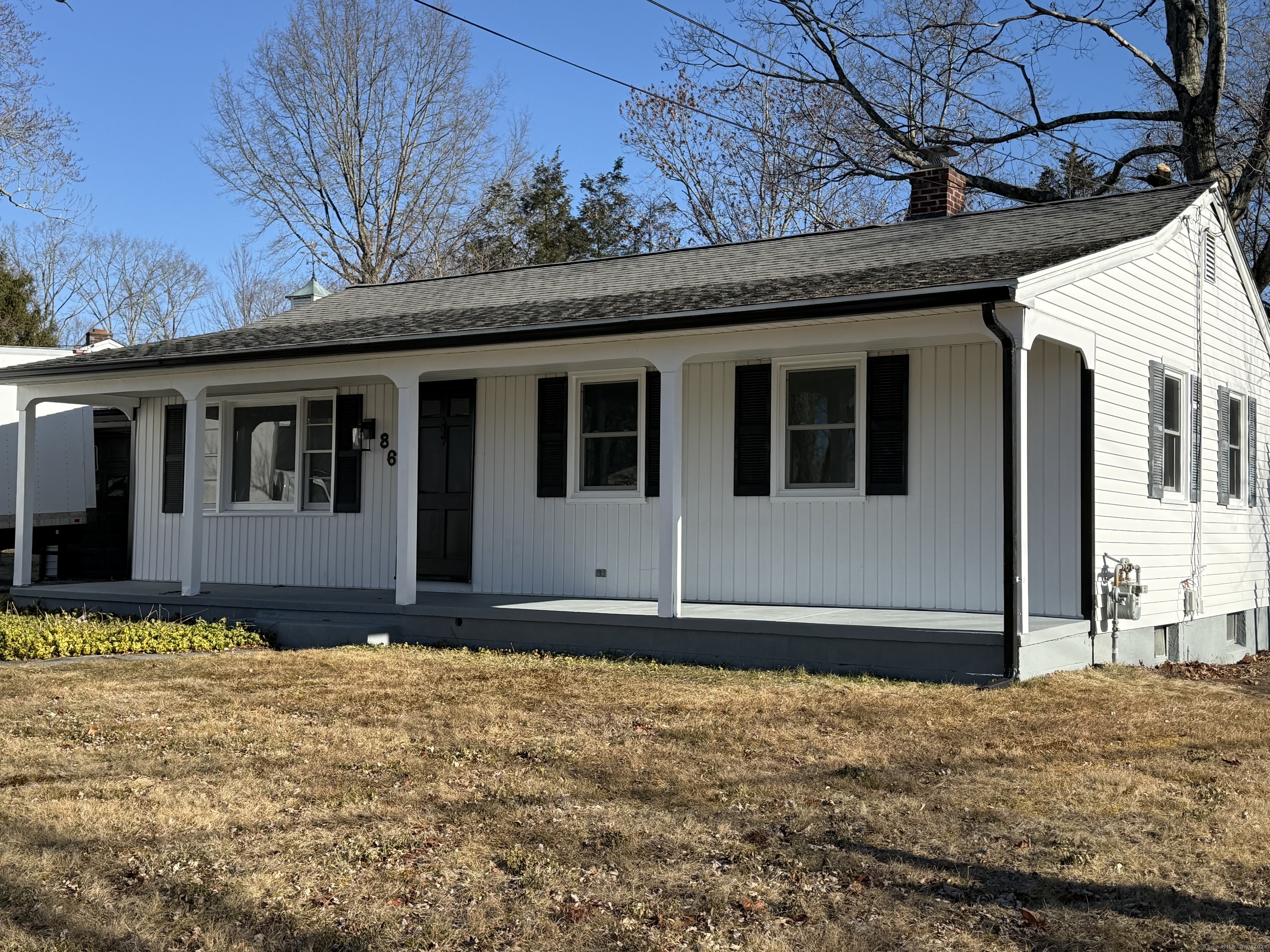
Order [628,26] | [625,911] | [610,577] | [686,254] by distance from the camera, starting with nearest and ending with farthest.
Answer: [625,911] → [610,577] → [686,254] → [628,26]

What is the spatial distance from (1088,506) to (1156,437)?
1849 millimetres

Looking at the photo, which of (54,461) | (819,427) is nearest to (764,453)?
(819,427)

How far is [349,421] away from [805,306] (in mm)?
6274

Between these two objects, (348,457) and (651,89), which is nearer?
(348,457)

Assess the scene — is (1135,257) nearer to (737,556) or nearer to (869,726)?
(737,556)

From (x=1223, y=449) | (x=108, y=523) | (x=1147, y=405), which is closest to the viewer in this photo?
(x=1147, y=405)

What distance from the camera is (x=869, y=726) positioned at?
6973 mm

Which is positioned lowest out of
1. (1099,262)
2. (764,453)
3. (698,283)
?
(764,453)

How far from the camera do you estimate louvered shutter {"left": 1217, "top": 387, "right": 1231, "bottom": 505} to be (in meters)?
12.2

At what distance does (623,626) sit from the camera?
992 centimetres

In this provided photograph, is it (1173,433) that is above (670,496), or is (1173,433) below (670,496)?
above

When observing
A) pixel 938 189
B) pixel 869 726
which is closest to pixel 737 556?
pixel 869 726

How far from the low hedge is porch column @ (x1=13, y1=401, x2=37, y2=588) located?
6.53 feet

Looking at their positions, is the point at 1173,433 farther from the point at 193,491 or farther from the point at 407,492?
the point at 193,491
